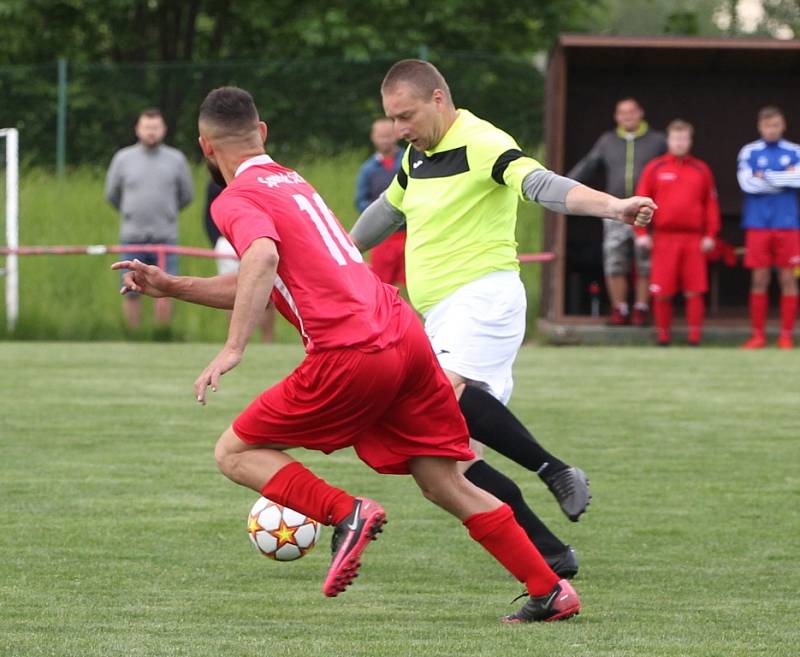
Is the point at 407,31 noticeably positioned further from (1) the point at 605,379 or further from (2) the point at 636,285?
(1) the point at 605,379

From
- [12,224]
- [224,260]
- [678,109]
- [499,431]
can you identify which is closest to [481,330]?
[499,431]

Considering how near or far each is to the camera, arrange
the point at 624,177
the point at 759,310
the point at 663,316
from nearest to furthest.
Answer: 1. the point at 624,177
2. the point at 759,310
3. the point at 663,316

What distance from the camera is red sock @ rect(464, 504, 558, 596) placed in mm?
5613

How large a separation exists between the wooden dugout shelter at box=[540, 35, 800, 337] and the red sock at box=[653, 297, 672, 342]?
123cm

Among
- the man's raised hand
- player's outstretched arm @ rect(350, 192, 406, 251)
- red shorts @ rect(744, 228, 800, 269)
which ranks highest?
the man's raised hand

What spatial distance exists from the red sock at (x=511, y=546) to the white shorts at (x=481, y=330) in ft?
3.21

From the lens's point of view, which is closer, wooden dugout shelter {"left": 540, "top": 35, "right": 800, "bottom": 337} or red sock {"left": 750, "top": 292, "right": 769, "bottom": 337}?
red sock {"left": 750, "top": 292, "right": 769, "bottom": 337}

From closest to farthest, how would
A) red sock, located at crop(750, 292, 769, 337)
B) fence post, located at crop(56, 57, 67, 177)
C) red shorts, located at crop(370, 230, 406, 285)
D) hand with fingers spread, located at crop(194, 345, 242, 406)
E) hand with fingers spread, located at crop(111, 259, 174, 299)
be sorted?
hand with fingers spread, located at crop(194, 345, 242, 406) → hand with fingers spread, located at crop(111, 259, 174, 299) → red shorts, located at crop(370, 230, 406, 285) → red sock, located at crop(750, 292, 769, 337) → fence post, located at crop(56, 57, 67, 177)

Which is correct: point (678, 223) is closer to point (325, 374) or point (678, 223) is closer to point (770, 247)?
point (770, 247)

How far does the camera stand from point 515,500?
6289 millimetres

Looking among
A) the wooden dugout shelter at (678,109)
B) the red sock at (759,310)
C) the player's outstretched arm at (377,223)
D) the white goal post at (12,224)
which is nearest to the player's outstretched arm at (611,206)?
the player's outstretched arm at (377,223)

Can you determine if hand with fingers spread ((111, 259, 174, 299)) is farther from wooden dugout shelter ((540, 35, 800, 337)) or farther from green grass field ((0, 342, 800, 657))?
wooden dugout shelter ((540, 35, 800, 337))

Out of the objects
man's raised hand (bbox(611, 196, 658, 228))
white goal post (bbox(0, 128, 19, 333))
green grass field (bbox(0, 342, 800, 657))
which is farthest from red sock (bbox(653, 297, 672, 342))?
man's raised hand (bbox(611, 196, 658, 228))

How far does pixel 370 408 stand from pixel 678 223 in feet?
38.1
